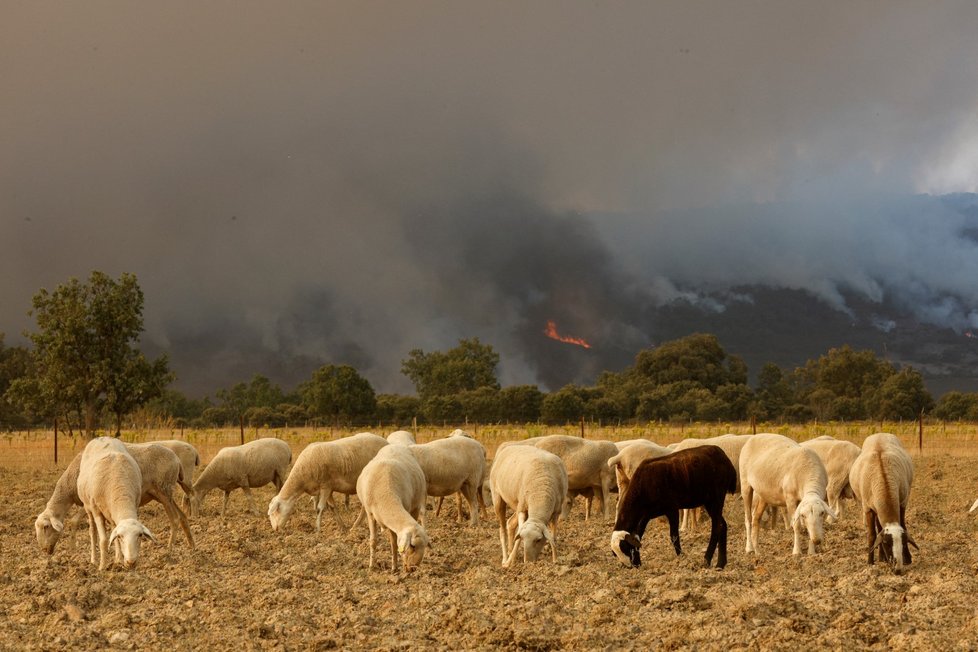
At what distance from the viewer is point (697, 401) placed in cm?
8088

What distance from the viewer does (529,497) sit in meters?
13.5

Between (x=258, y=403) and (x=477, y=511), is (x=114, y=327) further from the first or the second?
(x=258, y=403)

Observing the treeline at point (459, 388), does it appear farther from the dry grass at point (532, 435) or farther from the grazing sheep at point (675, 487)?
the grazing sheep at point (675, 487)

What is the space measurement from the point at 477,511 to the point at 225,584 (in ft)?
22.8

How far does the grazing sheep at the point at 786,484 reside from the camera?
43.0 feet

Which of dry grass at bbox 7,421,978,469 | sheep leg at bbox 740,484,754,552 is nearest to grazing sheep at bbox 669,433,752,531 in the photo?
sheep leg at bbox 740,484,754,552

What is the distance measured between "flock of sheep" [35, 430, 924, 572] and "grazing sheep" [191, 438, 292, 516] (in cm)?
277

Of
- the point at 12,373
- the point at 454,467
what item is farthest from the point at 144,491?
the point at 12,373

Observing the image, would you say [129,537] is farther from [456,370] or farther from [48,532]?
[456,370]

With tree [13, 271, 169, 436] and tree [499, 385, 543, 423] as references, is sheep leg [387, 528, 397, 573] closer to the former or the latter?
tree [13, 271, 169, 436]

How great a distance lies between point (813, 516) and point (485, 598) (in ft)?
17.3

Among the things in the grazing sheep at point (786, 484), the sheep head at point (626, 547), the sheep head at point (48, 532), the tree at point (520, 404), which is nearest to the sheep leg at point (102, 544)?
the sheep head at point (48, 532)

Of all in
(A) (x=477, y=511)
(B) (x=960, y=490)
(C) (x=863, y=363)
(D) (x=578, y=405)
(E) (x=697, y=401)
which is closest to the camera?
(A) (x=477, y=511)

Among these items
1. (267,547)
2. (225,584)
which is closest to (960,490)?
(267,547)
